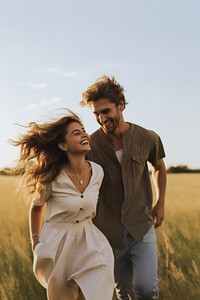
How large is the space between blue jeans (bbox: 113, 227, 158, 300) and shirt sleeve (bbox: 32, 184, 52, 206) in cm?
68

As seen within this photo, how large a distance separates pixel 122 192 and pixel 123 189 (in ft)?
0.07

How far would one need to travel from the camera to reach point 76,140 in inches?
139

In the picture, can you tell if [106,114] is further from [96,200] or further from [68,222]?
[68,222]

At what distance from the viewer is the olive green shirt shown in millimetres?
3922

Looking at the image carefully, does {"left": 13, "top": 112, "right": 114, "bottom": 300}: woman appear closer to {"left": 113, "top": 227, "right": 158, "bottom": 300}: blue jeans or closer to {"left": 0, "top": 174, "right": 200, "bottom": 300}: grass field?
{"left": 0, "top": 174, "right": 200, "bottom": 300}: grass field

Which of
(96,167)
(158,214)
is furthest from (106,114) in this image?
(158,214)

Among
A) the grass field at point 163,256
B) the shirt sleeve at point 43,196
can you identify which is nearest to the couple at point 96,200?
the shirt sleeve at point 43,196

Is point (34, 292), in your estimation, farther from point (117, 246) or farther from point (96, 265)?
point (96, 265)

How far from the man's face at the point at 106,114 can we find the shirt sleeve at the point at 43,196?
58 cm

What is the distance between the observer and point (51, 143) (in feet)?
12.1

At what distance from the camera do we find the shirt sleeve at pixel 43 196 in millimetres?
3514

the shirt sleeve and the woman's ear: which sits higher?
the woman's ear

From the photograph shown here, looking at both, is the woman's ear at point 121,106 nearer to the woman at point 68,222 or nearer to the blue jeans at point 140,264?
the woman at point 68,222

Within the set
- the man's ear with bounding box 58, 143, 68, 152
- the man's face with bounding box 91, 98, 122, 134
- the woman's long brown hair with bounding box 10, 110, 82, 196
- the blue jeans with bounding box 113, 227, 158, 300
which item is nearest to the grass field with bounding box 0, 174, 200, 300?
the woman's long brown hair with bounding box 10, 110, 82, 196
